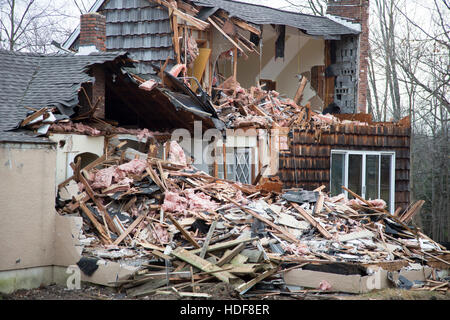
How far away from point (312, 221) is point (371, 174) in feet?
23.8

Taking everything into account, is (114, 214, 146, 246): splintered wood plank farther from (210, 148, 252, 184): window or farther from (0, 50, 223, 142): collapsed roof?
(210, 148, 252, 184): window

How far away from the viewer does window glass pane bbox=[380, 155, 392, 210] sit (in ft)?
61.6

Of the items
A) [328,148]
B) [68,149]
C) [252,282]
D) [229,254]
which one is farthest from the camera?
[328,148]

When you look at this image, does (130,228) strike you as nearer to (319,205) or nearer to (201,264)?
(201,264)

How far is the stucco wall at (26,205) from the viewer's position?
10.3 meters

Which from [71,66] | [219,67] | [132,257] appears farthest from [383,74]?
[132,257]

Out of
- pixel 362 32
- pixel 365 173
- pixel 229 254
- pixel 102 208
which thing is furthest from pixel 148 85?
pixel 362 32

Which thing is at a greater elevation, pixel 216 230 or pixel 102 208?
pixel 102 208

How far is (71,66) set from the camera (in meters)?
13.6

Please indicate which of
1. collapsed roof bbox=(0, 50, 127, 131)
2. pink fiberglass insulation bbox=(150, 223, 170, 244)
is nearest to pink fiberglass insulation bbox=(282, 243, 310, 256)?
pink fiberglass insulation bbox=(150, 223, 170, 244)

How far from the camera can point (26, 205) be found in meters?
10.6

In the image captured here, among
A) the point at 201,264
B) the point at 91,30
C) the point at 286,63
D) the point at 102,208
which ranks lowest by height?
the point at 201,264

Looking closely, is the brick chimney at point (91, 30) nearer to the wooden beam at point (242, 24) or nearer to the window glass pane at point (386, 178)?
the wooden beam at point (242, 24)

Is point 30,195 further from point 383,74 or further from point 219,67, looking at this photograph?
point 383,74
